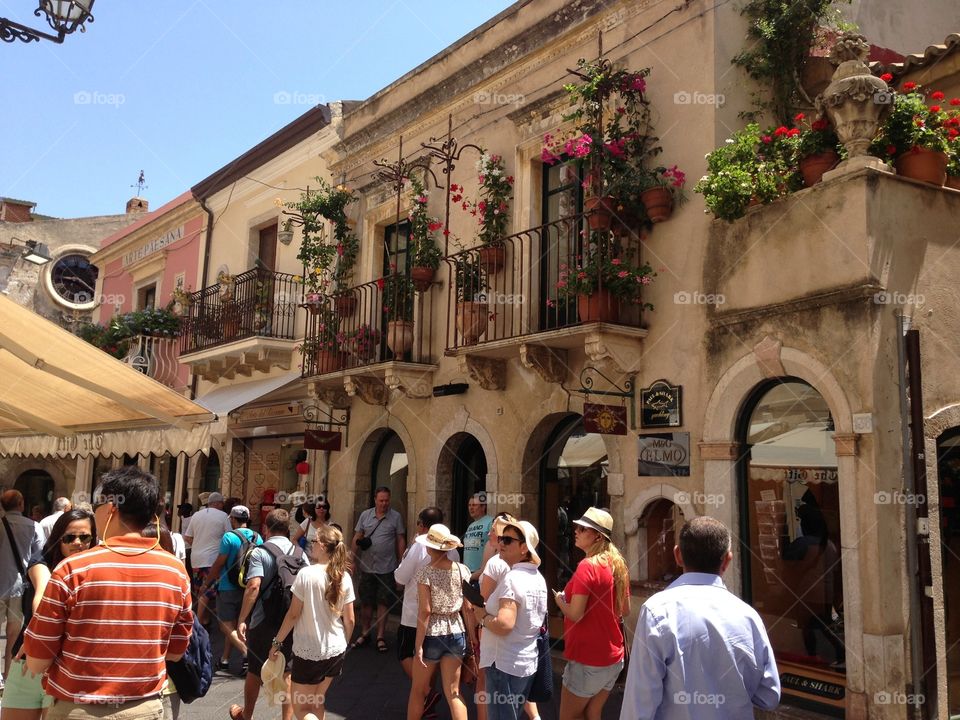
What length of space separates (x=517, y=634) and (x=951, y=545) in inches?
153

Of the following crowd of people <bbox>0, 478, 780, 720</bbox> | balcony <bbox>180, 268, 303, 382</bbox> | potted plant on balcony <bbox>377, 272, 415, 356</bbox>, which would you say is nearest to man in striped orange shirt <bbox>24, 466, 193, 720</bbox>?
crowd of people <bbox>0, 478, 780, 720</bbox>

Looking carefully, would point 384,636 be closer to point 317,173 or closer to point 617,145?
point 617,145

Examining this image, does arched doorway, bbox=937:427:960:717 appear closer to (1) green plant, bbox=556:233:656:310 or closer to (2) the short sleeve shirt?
(1) green plant, bbox=556:233:656:310

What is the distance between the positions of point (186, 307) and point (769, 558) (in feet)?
42.8

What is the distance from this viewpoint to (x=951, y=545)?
6.72m

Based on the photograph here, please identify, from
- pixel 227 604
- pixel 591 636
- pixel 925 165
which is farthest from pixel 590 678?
pixel 925 165

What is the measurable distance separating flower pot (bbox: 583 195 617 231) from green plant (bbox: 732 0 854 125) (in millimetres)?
1487

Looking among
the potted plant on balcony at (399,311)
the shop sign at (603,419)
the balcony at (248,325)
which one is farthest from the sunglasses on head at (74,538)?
the balcony at (248,325)

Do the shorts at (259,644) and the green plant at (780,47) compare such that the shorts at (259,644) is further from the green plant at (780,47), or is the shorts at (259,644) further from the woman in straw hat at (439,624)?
the green plant at (780,47)

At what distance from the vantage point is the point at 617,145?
27.5 feet

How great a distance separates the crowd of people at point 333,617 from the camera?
305 centimetres

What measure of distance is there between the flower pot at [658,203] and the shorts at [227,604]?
5.37 m

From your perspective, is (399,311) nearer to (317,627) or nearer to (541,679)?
(317,627)

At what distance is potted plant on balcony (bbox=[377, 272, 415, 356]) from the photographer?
11.0 meters
